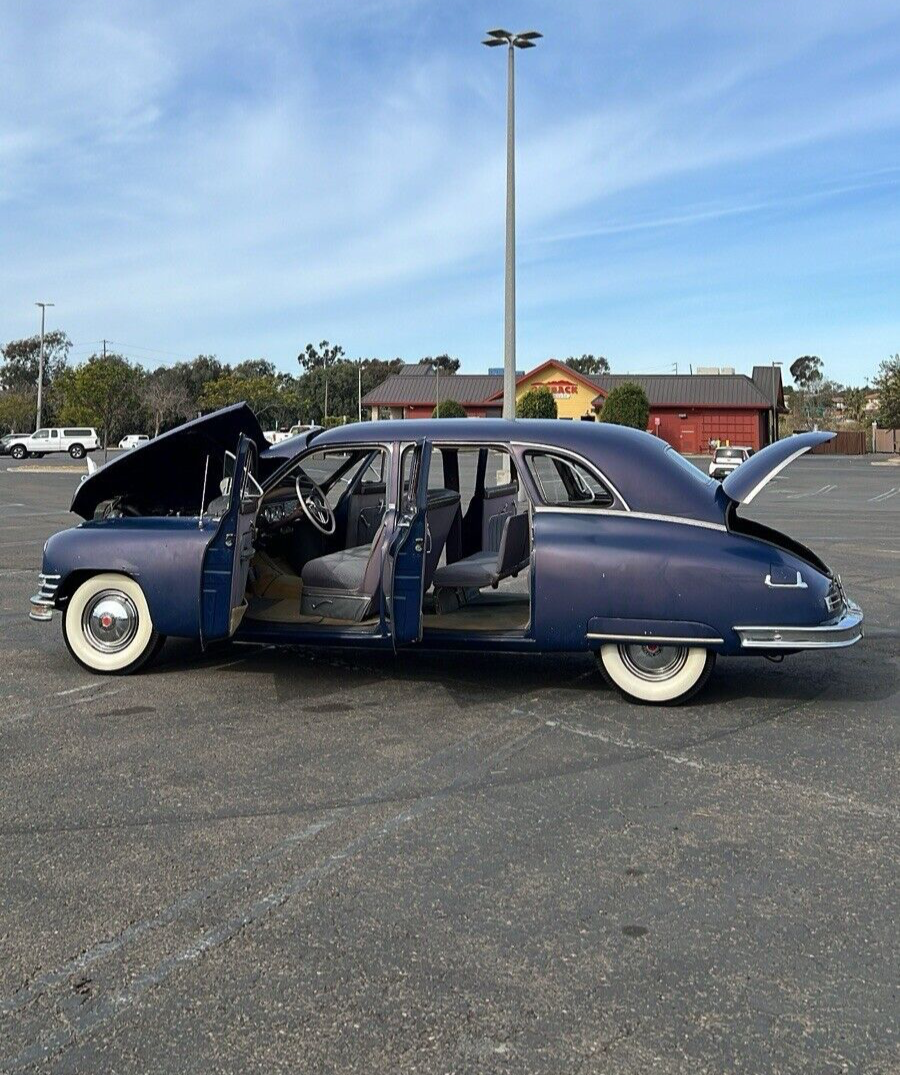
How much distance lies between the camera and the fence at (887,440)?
78.8 meters

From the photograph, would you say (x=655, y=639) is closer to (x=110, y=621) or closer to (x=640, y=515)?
(x=640, y=515)

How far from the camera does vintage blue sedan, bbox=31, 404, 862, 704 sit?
6.32 metres

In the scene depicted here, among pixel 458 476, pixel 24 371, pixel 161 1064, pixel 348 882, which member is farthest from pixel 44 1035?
pixel 24 371

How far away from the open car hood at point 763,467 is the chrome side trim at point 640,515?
218 mm

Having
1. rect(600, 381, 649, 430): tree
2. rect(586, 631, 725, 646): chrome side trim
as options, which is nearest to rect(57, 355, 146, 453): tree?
rect(600, 381, 649, 430): tree

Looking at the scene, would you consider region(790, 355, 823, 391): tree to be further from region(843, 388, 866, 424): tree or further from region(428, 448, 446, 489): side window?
region(428, 448, 446, 489): side window

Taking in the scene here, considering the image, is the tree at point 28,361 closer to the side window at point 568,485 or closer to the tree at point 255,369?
the tree at point 255,369

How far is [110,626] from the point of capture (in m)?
7.30

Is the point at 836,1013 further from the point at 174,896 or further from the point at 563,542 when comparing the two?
the point at 563,542

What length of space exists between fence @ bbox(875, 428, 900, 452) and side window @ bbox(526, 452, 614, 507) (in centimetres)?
7789

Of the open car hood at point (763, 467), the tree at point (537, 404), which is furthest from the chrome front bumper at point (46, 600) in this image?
the tree at point (537, 404)

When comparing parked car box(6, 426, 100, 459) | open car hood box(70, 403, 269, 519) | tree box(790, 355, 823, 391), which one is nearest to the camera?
open car hood box(70, 403, 269, 519)

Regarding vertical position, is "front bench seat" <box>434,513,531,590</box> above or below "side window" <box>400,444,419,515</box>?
below

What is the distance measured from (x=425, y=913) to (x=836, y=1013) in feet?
4.41
